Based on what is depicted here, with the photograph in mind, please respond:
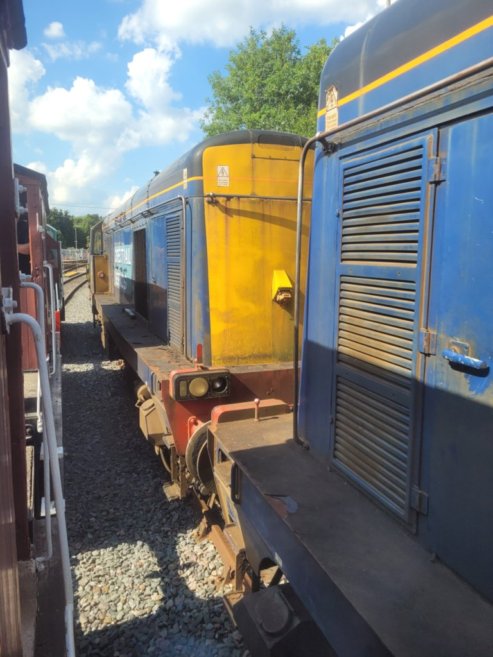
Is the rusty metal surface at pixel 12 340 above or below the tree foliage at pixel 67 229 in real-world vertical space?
below

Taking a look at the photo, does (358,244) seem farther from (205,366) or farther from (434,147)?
(205,366)

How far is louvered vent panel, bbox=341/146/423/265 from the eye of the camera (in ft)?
6.69

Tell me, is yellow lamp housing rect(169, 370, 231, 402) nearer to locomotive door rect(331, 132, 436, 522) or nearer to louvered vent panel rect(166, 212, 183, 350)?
louvered vent panel rect(166, 212, 183, 350)

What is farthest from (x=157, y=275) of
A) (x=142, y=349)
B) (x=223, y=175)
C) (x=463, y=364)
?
(x=463, y=364)

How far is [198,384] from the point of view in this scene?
4.15 m

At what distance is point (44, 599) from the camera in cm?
209

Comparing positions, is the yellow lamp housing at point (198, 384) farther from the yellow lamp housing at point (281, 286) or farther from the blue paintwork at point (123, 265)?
the blue paintwork at point (123, 265)

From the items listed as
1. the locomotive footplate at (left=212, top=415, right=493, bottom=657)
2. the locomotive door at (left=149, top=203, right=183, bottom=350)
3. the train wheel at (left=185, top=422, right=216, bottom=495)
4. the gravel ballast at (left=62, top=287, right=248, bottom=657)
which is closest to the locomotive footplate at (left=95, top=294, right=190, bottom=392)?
the locomotive door at (left=149, top=203, right=183, bottom=350)

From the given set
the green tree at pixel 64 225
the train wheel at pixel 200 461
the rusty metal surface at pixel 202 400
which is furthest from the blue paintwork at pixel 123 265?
the green tree at pixel 64 225

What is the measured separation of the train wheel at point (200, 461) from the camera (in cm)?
386

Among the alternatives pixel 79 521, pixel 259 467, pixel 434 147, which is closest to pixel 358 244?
pixel 434 147

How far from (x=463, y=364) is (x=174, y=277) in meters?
4.10

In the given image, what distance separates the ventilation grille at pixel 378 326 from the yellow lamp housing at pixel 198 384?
1.79 meters

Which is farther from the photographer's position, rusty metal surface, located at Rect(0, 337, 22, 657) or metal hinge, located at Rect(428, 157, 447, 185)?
metal hinge, located at Rect(428, 157, 447, 185)
